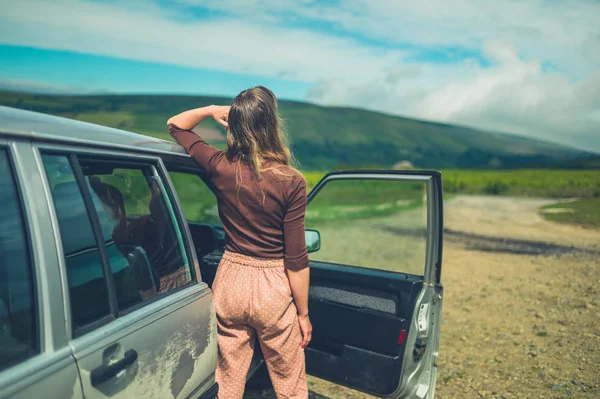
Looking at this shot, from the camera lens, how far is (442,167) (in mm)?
110062

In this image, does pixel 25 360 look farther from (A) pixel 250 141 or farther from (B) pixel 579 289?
(B) pixel 579 289

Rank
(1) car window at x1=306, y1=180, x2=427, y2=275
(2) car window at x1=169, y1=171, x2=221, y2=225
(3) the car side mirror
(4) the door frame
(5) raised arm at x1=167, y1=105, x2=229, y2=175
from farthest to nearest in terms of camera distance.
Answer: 1. (1) car window at x1=306, y1=180, x2=427, y2=275
2. (2) car window at x1=169, y1=171, x2=221, y2=225
3. (3) the car side mirror
4. (4) the door frame
5. (5) raised arm at x1=167, y1=105, x2=229, y2=175

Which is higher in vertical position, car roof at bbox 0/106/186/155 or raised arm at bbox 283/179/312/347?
car roof at bbox 0/106/186/155

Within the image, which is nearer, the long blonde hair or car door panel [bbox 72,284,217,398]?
car door panel [bbox 72,284,217,398]

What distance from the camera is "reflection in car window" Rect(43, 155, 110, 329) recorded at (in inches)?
58.4

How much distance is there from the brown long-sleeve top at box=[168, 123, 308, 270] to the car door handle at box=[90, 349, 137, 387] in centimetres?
71

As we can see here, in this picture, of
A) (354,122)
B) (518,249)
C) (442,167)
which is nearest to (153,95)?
(354,122)

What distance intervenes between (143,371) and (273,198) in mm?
843

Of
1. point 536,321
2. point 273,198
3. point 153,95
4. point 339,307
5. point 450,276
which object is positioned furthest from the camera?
point 153,95

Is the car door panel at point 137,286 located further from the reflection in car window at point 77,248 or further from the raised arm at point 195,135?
the raised arm at point 195,135

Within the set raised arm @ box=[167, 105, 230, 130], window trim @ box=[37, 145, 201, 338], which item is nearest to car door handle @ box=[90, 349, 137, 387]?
window trim @ box=[37, 145, 201, 338]

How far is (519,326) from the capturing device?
6.23m

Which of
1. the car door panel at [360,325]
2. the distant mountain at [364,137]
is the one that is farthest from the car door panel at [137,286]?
the distant mountain at [364,137]

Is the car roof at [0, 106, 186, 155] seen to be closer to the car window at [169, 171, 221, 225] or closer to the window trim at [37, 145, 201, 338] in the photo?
the window trim at [37, 145, 201, 338]
